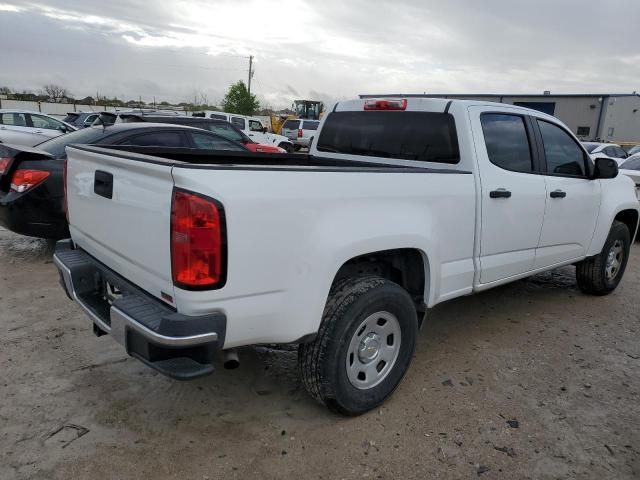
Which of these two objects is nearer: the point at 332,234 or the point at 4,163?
the point at 332,234

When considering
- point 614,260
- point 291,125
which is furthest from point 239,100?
point 614,260

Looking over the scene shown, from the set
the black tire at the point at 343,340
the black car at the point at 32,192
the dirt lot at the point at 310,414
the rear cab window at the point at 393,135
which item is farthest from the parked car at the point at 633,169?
the black tire at the point at 343,340

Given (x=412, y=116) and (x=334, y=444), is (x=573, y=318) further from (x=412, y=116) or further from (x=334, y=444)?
(x=334, y=444)

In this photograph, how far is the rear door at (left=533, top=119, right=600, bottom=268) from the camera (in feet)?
13.9

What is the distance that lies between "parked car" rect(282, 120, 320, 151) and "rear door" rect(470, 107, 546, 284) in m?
19.9

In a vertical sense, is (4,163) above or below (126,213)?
below

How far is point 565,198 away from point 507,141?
89cm

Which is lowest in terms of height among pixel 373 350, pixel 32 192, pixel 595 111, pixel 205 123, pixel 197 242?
pixel 373 350

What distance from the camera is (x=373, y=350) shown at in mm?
3029

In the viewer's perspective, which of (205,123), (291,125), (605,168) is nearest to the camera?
(605,168)

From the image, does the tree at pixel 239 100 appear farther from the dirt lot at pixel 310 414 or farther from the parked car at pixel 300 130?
the dirt lot at pixel 310 414

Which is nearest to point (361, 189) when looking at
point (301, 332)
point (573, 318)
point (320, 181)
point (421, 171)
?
point (320, 181)

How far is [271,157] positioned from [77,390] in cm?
241

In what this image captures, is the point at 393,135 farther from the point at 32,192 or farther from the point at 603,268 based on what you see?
the point at 32,192
